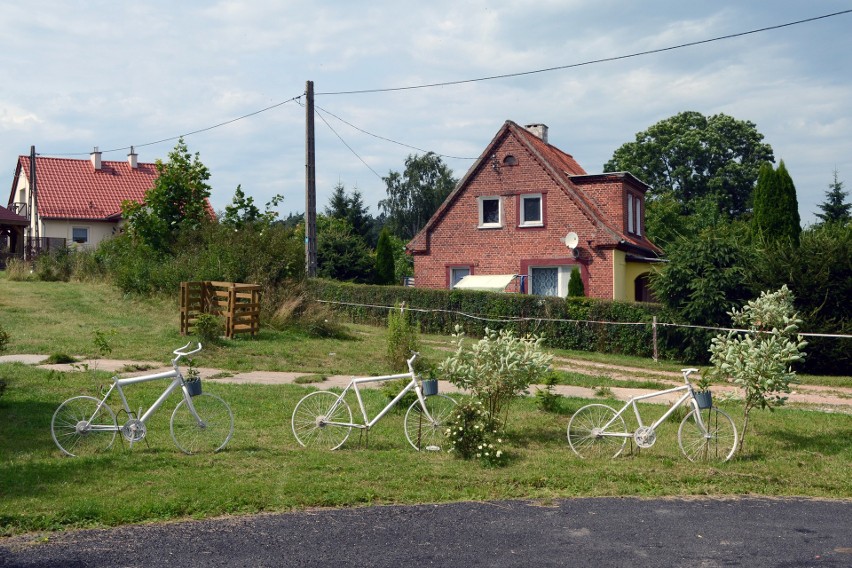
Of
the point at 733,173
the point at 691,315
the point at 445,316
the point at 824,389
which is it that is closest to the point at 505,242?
the point at 445,316

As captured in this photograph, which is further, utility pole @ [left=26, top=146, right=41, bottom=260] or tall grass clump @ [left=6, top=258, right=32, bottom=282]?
utility pole @ [left=26, top=146, right=41, bottom=260]

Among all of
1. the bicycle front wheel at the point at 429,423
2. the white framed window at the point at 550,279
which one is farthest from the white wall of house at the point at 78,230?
the bicycle front wheel at the point at 429,423

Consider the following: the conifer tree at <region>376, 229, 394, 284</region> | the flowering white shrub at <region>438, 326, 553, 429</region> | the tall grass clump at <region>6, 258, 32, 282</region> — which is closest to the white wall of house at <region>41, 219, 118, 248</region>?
the tall grass clump at <region>6, 258, 32, 282</region>

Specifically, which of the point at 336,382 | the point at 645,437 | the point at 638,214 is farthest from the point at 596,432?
the point at 638,214

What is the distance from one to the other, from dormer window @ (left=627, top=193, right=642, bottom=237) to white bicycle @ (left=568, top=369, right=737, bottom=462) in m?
23.7

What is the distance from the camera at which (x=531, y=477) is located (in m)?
8.73

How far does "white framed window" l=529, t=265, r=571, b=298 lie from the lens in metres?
31.5

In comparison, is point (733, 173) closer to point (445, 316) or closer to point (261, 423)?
point (445, 316)

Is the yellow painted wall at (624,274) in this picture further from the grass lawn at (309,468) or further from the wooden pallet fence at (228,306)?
the grass lawn at (309,468)

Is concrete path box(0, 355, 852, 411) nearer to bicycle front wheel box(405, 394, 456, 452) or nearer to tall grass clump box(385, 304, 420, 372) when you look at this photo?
tall grass clump box(385, 304, 420, 372)

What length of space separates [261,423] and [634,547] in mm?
5754

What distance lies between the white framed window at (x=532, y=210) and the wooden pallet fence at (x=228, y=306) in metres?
14.6

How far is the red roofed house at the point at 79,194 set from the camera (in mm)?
52312

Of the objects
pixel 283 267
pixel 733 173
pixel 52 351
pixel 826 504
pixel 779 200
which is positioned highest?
pixel 733 173
